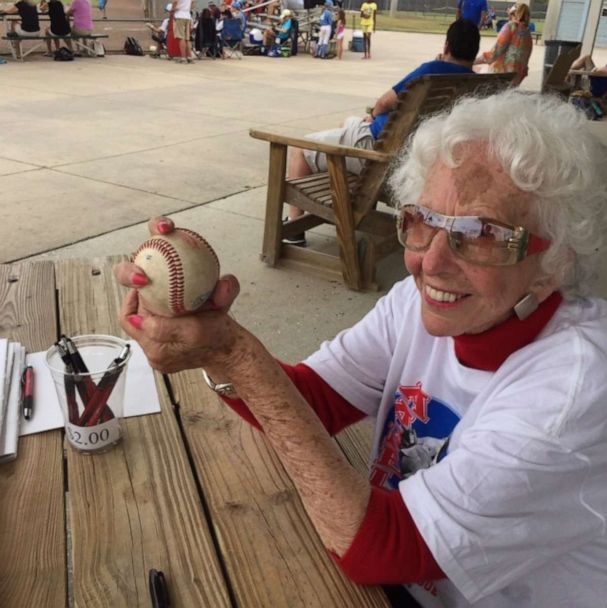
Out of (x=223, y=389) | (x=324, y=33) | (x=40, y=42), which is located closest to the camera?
(x=223, y=389)

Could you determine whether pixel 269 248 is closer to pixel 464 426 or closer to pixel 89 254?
pixel 89 254

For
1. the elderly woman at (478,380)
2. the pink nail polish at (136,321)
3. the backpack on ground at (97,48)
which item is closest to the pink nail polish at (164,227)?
the elderly woman at (478,380)

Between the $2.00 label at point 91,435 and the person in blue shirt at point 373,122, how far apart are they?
349 cm

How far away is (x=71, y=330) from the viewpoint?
5.93 feet

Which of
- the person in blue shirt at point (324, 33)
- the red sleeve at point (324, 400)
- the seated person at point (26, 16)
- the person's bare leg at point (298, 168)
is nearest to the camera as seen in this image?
the red sleeve at point (324, 400)

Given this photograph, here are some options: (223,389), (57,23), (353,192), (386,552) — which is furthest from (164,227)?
(57,23)

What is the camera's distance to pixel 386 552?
1.08 metres

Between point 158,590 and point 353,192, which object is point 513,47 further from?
point 158,590

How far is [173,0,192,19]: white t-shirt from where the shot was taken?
1620cm

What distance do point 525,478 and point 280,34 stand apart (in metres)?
21.3

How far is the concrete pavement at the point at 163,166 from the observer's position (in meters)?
4.15

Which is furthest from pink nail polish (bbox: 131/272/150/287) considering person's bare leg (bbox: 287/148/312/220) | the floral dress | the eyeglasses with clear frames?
the floral dress

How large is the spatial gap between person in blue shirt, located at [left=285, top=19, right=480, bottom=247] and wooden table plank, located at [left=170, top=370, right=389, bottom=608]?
3.38 metres

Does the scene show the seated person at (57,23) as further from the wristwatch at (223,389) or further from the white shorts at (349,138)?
the wristwatch at (223,389)
